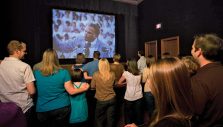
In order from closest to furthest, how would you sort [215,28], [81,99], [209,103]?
[209,103] → [81,99] → [215,28]

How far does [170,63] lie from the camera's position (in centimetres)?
103

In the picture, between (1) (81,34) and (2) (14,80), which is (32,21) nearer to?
(1) (81,34)

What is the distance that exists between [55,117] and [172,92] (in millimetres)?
1603

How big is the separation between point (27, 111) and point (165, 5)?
6.22 metres

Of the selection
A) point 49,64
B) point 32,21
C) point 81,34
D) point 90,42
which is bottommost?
point 49,64

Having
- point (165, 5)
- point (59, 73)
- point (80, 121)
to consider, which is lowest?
point (80, 121)

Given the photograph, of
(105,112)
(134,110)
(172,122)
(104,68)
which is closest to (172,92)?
(172,122)

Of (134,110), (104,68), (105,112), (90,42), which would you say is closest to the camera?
(104,68)

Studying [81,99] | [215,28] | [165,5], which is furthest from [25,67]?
[165,5]

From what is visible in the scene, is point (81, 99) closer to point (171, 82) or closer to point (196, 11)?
point (171, 82)

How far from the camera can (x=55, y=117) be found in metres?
2.22

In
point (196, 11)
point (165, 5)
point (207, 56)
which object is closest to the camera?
Answer: point (207, 56)

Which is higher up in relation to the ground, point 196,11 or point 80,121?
point 196,11

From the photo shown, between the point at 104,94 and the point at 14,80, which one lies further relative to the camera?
the point at 104,94
